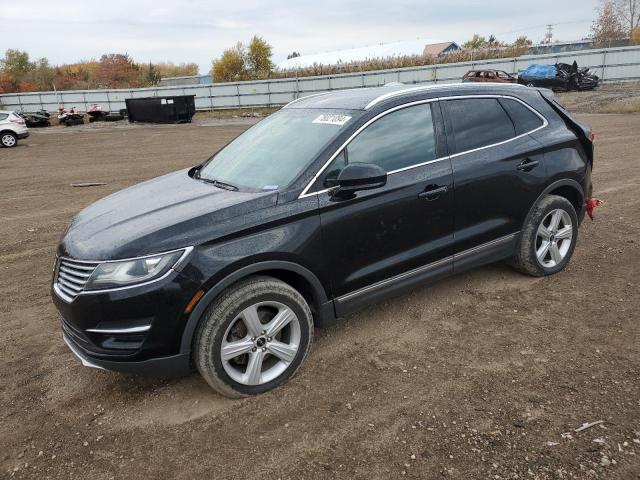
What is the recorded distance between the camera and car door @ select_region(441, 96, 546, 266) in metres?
3.94

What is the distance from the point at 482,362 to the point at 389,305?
1.10m

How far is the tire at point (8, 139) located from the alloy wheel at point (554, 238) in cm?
2097

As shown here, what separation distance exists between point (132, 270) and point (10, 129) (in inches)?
806

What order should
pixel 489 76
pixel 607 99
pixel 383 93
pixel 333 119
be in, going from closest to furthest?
pixel 333 119 < pixel 383 93 < pixel 607 99 < pixel 489 76

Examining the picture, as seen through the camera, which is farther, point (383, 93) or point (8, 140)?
point (8, 140)

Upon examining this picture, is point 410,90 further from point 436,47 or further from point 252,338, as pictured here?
point 436,47

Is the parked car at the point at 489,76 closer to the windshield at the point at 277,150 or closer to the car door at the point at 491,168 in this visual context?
the car door at the point at 491,168

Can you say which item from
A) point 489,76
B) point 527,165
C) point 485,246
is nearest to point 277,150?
point 485,246

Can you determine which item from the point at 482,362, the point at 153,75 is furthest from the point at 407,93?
the point at 153,75

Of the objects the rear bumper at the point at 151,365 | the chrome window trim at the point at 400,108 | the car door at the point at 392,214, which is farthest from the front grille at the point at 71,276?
the car door at the point at 392,214

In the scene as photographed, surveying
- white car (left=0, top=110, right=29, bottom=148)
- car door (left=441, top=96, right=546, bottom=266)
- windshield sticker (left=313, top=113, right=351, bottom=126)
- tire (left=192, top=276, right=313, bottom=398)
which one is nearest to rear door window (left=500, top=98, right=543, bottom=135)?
car door (left=441, top=96, right=546, bottom=266)

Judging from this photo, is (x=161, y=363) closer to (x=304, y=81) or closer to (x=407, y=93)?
(x=407, y=93)

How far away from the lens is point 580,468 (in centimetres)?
247

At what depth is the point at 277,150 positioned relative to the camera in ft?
12.3
